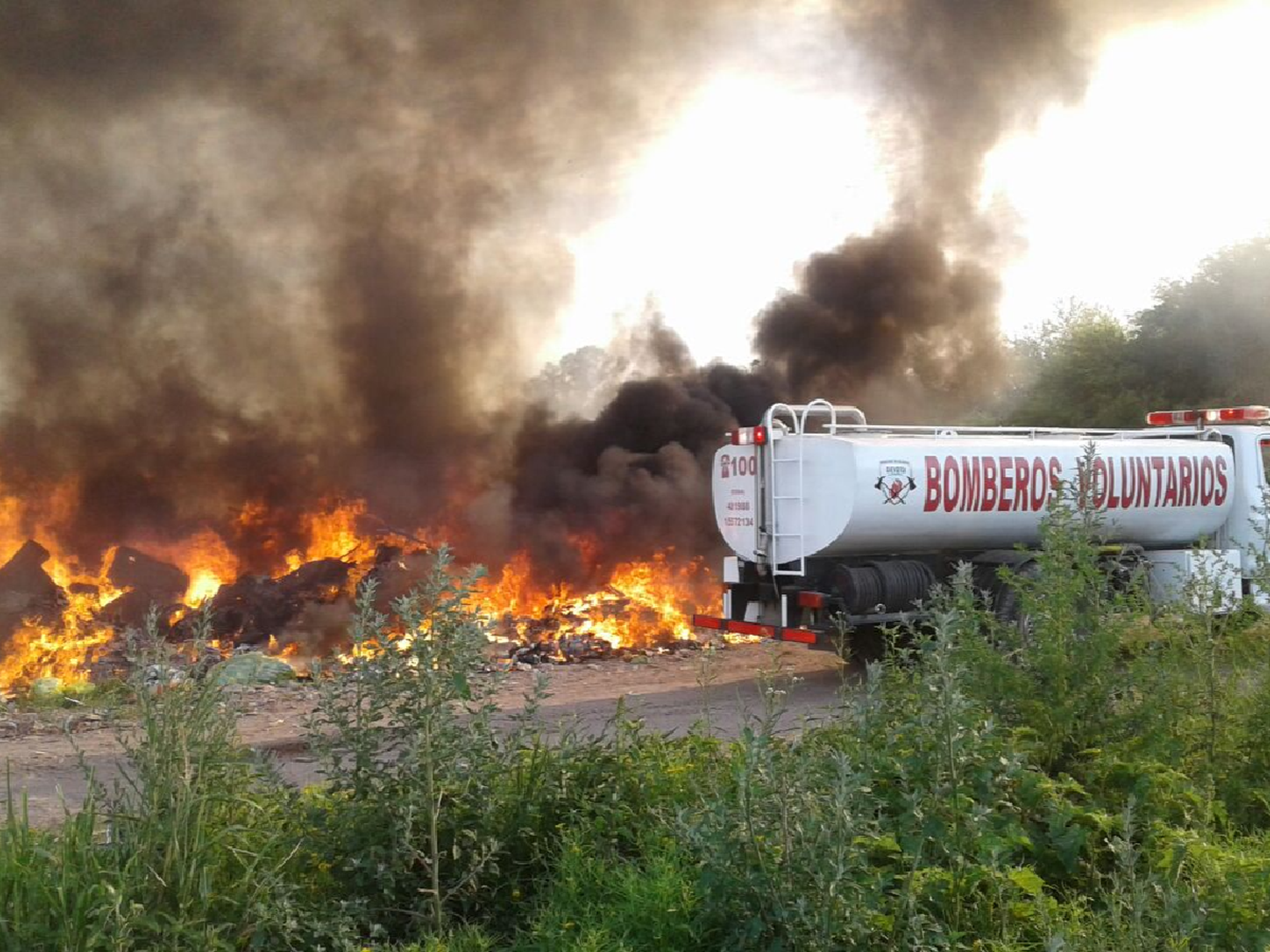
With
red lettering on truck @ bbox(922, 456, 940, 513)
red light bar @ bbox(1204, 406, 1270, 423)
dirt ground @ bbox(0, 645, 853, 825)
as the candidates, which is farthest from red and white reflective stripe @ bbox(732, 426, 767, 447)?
red light bar @ bbox(1204, 406, 1270, 423)

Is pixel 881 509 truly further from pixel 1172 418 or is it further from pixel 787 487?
pixel 1172 418

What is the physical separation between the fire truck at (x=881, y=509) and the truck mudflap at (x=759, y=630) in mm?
17

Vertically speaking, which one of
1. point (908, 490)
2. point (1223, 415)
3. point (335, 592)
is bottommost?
point (335, 592)

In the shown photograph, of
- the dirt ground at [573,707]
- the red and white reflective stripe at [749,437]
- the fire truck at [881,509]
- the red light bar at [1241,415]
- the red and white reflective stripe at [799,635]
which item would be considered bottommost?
the dirt ground at [573,707]

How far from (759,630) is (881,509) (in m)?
1.67

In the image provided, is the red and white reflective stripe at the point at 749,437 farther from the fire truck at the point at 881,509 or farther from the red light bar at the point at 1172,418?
the red light bar at the point at 1172,418

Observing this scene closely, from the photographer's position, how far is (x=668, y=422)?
1806 centimetres

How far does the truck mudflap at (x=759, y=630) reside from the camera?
1006 cm

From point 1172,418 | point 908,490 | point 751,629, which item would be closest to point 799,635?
point 751,629

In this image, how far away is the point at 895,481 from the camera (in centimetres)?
996

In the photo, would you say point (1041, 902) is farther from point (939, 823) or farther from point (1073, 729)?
point (1073, 729)

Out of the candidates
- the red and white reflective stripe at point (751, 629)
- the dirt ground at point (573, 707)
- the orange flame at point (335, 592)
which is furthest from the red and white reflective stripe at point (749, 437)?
the orange flame at point (335, 592)

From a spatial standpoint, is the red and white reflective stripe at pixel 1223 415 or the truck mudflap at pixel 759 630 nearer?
the truck mudflap at pixel 759 630

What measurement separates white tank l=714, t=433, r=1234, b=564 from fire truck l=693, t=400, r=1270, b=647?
0.5 inches
